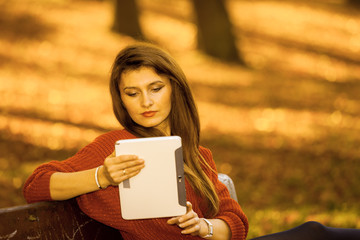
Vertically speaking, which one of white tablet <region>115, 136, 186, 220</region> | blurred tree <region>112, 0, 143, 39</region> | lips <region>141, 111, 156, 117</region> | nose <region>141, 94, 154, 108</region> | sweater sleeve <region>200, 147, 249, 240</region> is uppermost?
blurred tree <region>112, 0, 143, 39</region>

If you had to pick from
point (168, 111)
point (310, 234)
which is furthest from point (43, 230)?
point (310, 234)

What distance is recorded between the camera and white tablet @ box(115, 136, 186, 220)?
2469mm

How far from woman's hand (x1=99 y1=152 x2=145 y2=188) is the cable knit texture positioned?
0.35m

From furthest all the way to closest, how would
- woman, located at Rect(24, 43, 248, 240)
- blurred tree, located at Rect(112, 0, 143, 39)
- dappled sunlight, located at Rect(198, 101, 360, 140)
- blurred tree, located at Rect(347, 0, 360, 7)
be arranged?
blurred tree, located at Rect(347, 0, 360, 7) → blurred tree, located at Rect(112, 0, 143, 39) → dappled sunlight, located at Rect(198, 101, 360, 140) → woman, located at Rect(24, 43, 248, 240)

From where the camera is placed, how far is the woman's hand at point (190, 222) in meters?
2.52

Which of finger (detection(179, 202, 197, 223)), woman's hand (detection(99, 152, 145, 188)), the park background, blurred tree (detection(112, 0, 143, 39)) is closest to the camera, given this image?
woman's hand (detection(99, 152, 145, 188))

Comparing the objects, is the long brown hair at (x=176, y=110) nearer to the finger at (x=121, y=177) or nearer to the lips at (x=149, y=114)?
the lips at (x=149, y=114)

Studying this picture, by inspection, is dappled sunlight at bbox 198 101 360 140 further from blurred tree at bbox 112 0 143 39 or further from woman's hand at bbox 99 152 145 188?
woman's hand at bbox 99 152 145 188

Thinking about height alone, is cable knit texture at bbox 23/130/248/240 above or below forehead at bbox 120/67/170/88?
below

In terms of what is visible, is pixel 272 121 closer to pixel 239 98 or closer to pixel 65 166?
pixel 239 98

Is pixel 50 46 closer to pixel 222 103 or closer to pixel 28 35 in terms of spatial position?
pixel 28 35

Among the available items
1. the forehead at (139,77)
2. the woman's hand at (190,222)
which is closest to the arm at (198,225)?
the woman's hand at (190,222)

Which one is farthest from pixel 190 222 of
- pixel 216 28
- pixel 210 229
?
pixel 216 28

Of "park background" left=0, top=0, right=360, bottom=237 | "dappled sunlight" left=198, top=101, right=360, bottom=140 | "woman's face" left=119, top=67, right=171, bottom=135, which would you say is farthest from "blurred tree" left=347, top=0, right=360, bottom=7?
"woman's face" left=119, top=67, right=171, bottom=135
